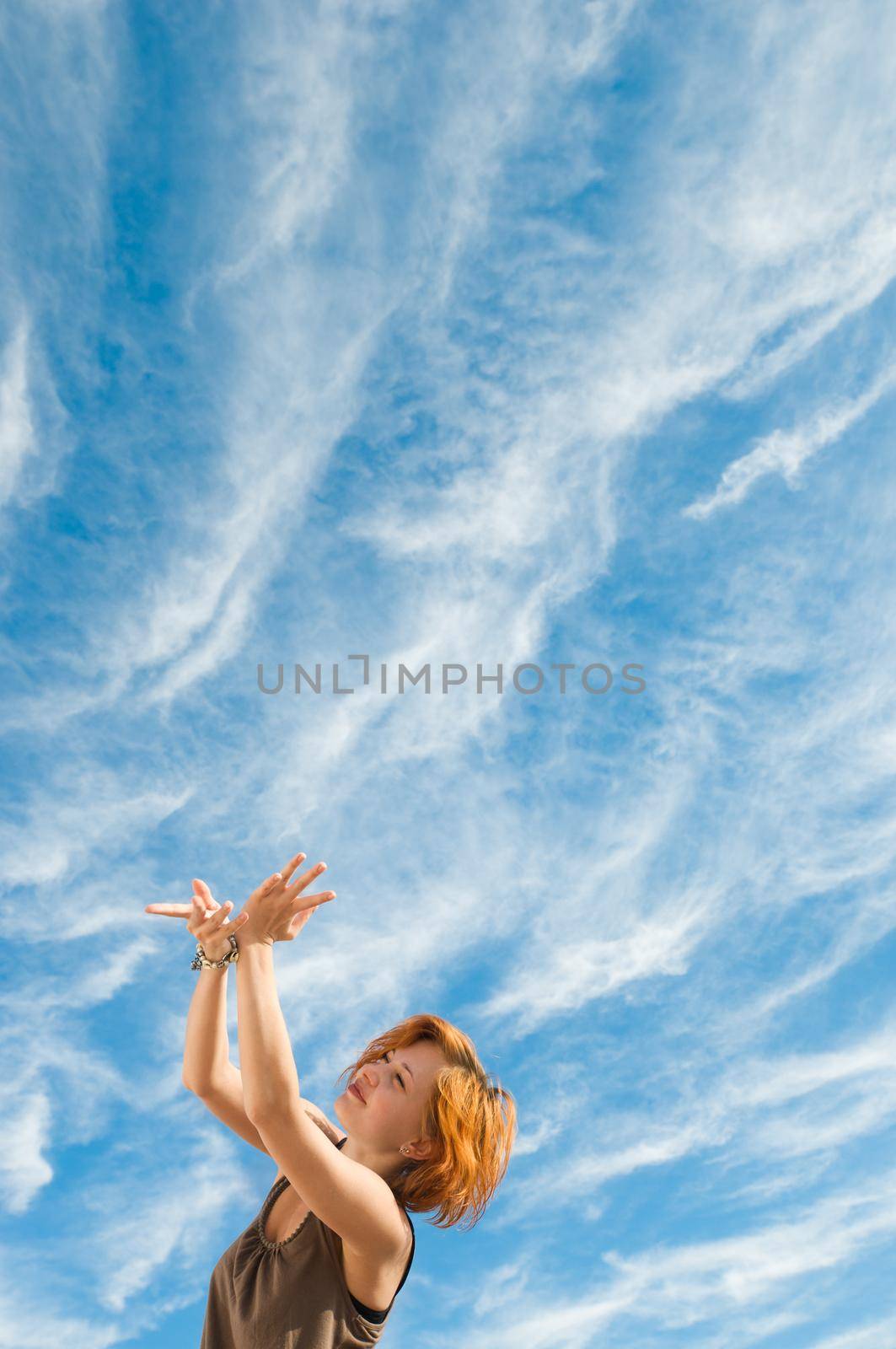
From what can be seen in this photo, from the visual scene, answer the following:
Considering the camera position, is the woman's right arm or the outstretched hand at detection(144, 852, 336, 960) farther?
the woman's right arm

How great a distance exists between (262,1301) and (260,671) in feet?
32.0

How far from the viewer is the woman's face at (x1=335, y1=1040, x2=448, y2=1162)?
5211mm

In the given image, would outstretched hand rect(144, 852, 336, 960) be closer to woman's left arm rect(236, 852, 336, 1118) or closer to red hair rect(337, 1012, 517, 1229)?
woman's left arm rect(236, 852, 336, 1118)

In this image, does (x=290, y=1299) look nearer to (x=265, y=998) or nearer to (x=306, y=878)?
(x=265, y=998)

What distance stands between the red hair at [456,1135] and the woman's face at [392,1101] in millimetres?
48

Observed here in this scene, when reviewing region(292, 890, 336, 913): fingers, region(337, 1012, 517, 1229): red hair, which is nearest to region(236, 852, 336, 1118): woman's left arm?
region(292, 890, 336, 913): fingers

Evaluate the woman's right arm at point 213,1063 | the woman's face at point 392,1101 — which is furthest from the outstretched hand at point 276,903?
the woman's face at point 392,1101

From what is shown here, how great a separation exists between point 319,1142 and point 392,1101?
875 millimetres

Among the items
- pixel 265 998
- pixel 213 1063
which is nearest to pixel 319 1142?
pixel 265 998

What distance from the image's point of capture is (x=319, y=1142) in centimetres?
444

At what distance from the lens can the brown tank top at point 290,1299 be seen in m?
4.62

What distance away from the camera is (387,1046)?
569 centimetres

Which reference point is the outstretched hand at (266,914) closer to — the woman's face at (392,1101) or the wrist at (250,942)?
the wrist at (250,942)

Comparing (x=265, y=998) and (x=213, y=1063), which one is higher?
(x=213, y=1063)
